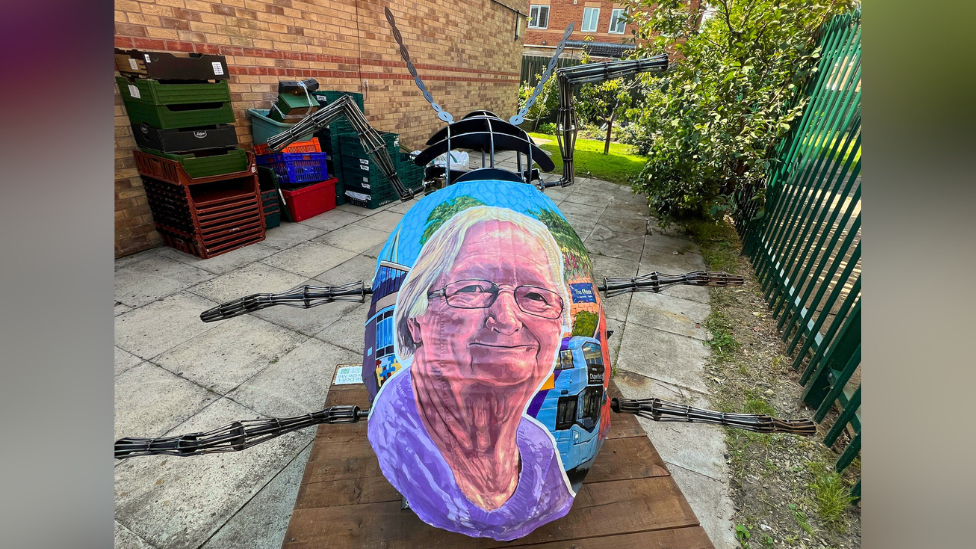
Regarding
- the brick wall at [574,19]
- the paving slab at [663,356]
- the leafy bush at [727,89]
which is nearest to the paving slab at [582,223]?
the leafy bush at [727,89]

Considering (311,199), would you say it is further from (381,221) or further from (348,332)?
(348,332)

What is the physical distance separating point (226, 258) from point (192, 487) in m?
3.13

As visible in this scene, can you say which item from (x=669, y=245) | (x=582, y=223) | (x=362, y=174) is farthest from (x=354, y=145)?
(x=669, y=245)

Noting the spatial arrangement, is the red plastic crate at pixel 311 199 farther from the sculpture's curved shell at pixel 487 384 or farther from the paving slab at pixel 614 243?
the sculpture's curved shell at pixel 487 384

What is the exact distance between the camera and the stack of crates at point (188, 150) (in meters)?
4.08

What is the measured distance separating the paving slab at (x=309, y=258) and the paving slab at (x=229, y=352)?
0.98m

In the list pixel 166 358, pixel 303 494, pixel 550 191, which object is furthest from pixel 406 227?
pixel 550 191

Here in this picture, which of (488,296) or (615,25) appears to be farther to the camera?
(615,25)

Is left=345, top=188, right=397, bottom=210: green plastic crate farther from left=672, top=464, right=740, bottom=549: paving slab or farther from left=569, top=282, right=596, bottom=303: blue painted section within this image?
left=672, top=464, right=740, bottom=549: paving slab

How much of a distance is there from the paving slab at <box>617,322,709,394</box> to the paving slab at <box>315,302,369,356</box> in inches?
86.0

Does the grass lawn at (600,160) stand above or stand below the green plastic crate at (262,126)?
below

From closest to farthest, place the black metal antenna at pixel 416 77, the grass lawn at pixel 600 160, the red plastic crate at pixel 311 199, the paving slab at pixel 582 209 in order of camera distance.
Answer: the black metal antenna at pixel 416 77
the red plastic crate at pixel 311 199
the paving slab at pixel 582 209
the grass lawn at pixel 600 160

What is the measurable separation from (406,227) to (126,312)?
322 centimetres

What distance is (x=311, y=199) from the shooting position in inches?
236
